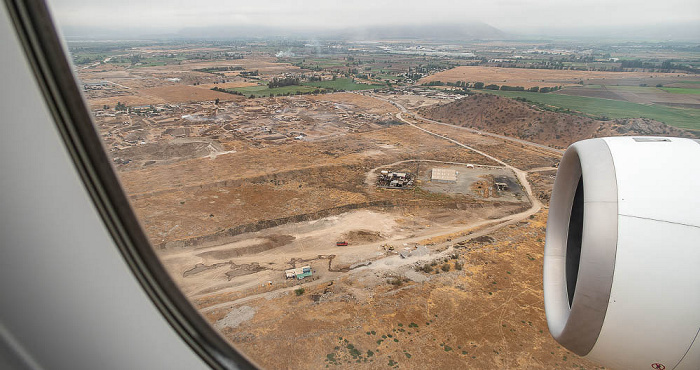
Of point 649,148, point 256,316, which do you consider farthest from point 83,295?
point 256,316

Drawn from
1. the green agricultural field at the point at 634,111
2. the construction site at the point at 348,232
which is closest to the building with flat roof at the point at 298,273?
the construction site at the point at 348,232

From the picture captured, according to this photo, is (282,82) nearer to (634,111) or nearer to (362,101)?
(362,101)

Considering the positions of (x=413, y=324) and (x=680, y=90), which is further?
(x=680, y=90)

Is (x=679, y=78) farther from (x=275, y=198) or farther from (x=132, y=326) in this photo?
(x=132, y=326)

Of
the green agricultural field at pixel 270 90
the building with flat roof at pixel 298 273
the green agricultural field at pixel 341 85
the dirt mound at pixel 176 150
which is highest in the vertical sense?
the building with flat roof at pixel 298 273

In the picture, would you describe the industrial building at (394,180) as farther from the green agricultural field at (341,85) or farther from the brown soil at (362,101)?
the green agricultural field at (341,85)

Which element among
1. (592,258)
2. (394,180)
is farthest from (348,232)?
(592,258)
